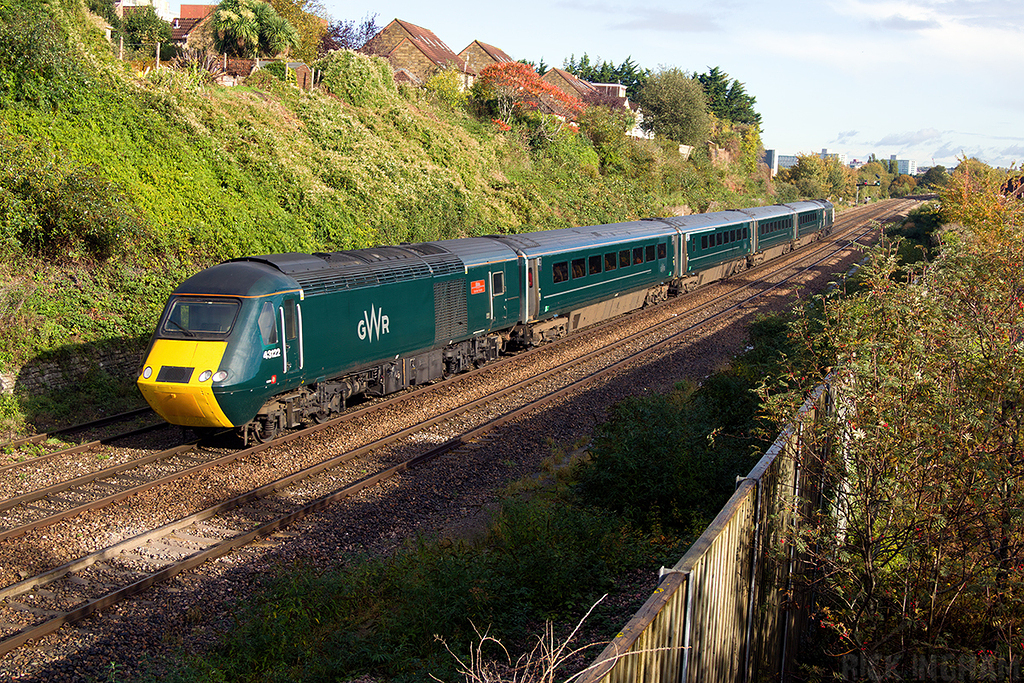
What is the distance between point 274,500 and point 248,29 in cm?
3242

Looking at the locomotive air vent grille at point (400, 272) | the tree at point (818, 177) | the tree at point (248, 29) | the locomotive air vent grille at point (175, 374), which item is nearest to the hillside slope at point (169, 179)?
the tree at point (248, 29)

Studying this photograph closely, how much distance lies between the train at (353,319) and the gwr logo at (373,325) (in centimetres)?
3

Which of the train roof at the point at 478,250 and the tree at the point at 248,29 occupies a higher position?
the tree at the point at 248,29

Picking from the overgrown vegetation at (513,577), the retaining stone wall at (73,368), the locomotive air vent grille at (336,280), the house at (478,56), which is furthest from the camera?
the house at (478,56)

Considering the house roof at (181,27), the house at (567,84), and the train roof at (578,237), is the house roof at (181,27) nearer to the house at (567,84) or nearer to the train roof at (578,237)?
the house at (567,84)

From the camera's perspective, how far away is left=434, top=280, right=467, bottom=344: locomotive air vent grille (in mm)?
16609

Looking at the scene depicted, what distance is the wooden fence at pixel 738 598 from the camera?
13.8ft

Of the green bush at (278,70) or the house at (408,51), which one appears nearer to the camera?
the green bush at (278,70)

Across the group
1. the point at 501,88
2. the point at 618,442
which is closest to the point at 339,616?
the point at 618,442

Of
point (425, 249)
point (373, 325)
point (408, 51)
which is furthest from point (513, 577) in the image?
point (408, 51)

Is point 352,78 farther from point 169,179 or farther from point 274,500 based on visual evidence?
point 274,500

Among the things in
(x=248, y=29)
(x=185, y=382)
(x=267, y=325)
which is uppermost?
(x=248, y=29)

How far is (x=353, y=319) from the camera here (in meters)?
14.2

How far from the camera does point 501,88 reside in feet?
151
